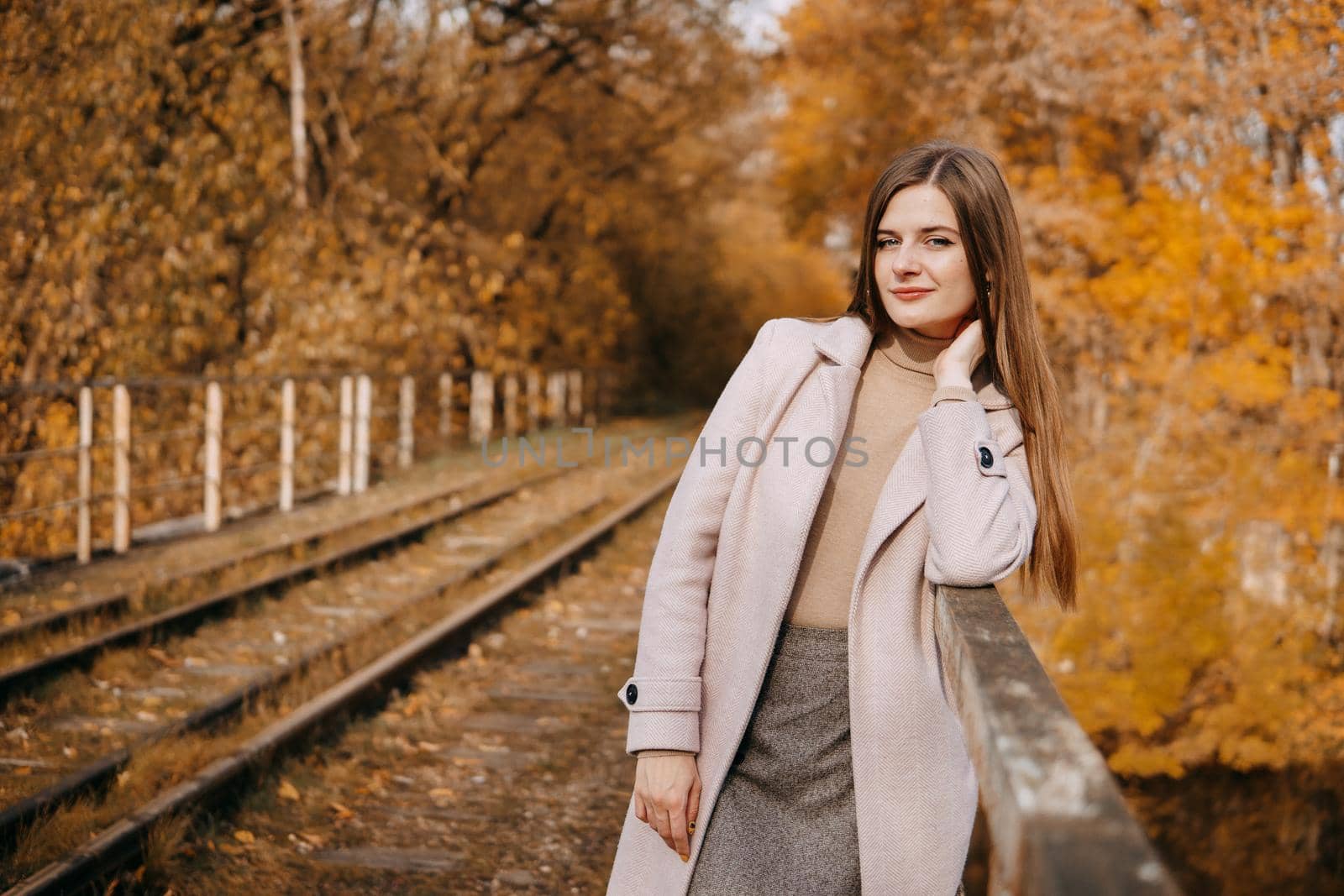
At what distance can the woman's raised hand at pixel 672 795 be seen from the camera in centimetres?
193

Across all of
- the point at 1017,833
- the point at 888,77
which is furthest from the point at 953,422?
the point at 888,77

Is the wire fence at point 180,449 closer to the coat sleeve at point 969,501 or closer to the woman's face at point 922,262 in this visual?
the woman's face at point 922,262

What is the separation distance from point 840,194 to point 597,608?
18.0 metres

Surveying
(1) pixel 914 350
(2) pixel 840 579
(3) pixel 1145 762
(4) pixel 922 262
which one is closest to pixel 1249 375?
(3) pixel 1145 762

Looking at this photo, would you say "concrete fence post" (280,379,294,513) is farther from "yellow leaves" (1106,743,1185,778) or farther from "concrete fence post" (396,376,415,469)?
"yellow leaves" (1106,743,1185,778)

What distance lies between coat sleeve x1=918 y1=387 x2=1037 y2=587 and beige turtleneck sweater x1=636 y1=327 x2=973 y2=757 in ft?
0.19

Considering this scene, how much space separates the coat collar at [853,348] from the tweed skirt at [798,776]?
435 mm

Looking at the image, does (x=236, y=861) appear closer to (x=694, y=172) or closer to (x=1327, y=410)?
(x=1327, y=410)

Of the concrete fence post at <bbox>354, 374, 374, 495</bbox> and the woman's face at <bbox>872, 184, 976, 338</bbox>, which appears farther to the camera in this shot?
the concrete fence post at <bbox>354, 374, 374, 495</bbox>

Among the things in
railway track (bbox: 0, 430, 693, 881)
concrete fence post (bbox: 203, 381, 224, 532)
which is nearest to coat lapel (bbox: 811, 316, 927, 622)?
railway track (bbox: 0, 430, 693, 881)

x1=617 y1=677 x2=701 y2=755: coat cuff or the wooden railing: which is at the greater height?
the wooden railing

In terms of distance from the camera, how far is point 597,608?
886 centimetres

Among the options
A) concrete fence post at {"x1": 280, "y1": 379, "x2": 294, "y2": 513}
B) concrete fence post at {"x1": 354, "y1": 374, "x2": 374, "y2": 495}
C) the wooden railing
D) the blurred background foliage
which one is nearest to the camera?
the wooden railing

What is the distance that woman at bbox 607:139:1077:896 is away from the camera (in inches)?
74.7
